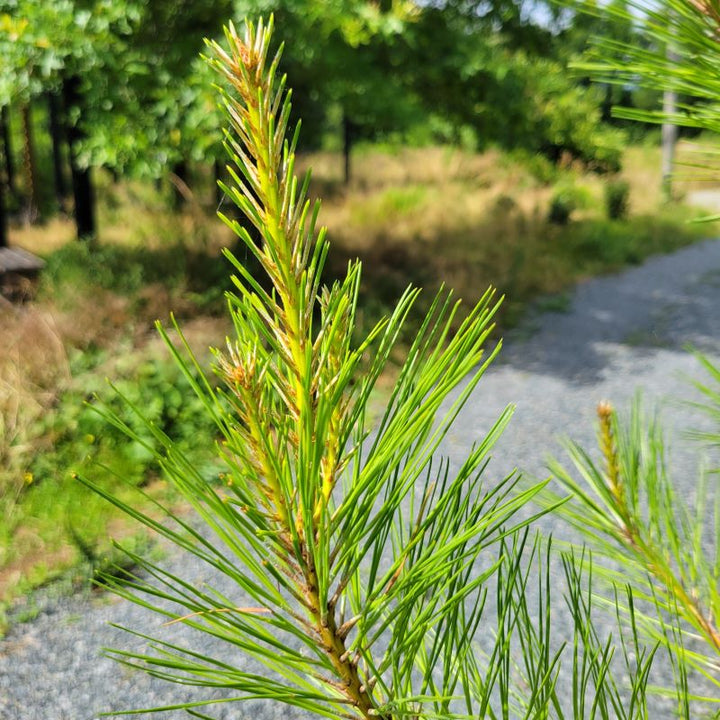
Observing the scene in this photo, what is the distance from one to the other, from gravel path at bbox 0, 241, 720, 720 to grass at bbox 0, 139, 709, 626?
37 cm

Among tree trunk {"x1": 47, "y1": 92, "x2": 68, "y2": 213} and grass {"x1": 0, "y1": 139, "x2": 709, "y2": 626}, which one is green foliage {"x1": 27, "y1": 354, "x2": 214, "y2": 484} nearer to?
grass {"x1": 0, "y1": 139, "x2": 709, "y2": 626}

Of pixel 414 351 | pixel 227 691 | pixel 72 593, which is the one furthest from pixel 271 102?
pixel 72 593

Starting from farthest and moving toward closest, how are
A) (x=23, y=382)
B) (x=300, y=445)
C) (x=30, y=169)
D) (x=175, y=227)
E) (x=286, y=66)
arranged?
1. (x=30, y=169)
2. (x=175, y=227)
3. (x=286, y=66)
4. (x=23, y=382)
5. (x=300, y=445)

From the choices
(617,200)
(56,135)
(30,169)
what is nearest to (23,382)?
(30,169)

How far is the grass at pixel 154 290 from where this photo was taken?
4062 millimetres

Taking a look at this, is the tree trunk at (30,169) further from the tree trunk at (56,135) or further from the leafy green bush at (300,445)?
the leafy green bush at (300,445)

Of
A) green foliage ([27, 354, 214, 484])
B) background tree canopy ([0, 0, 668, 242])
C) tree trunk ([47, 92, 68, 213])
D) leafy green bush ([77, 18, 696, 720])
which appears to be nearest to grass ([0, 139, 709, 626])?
green foliage ([27, 354, 214, 484])

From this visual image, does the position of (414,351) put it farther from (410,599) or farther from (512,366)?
(512,366)

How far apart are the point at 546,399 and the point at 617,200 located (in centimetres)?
894

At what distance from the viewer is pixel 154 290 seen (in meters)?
6.28

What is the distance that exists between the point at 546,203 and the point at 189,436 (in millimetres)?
10344

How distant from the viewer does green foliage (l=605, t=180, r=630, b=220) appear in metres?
13.2

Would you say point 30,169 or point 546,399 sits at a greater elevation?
point 30,169

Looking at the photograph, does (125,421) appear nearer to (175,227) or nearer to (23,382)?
(23,382)
